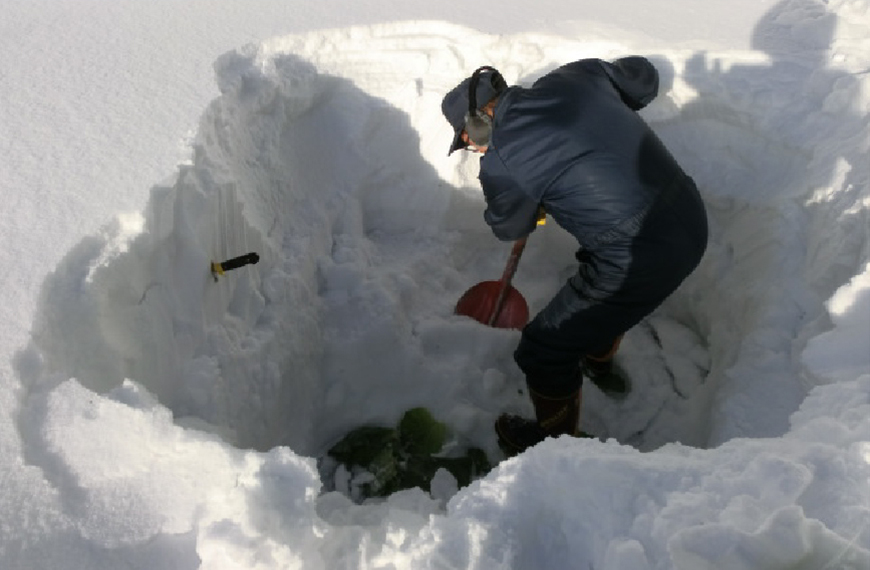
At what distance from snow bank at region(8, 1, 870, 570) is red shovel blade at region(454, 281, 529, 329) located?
3.0 inches

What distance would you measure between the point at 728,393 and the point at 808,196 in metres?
0.71

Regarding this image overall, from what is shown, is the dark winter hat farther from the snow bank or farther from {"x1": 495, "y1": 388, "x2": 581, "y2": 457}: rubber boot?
{"x1": 495, "y1": 388, "x2": 581, "y2": 457}: rubber boot

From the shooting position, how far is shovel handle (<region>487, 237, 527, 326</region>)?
2.52 m

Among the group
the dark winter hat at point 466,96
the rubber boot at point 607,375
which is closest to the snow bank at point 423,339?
the rubber boot at point 607,375

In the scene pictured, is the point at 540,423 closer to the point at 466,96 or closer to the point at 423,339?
the point at 423,339

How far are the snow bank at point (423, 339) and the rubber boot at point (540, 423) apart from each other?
0.39ft

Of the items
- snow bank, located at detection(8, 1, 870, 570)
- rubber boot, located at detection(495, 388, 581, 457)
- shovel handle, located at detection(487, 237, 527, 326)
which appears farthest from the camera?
shovel handle, located at detection(487, 237, 527, 326)

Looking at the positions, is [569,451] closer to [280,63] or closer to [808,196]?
[808,196]

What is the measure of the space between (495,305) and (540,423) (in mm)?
525

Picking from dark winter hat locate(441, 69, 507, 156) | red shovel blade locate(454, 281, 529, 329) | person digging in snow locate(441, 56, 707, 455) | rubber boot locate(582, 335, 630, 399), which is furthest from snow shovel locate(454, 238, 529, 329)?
dark winter hat locate(441, 69, 507, 156)

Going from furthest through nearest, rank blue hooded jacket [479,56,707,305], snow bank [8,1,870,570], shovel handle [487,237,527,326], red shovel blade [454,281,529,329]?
red shovel blade [454,281,529,329] < shovel handle [487,237,527,326] < blue hooded jacket [479,56,707,305] < snow bank [8,1,870,570]

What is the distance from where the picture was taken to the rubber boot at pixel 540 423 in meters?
2.25

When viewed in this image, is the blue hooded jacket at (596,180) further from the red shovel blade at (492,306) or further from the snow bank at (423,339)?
the red shovel blade at (492,306)

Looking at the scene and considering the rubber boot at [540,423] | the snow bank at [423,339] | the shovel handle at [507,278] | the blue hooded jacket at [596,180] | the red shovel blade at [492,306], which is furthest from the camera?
the red shovel blade at [492,306]
